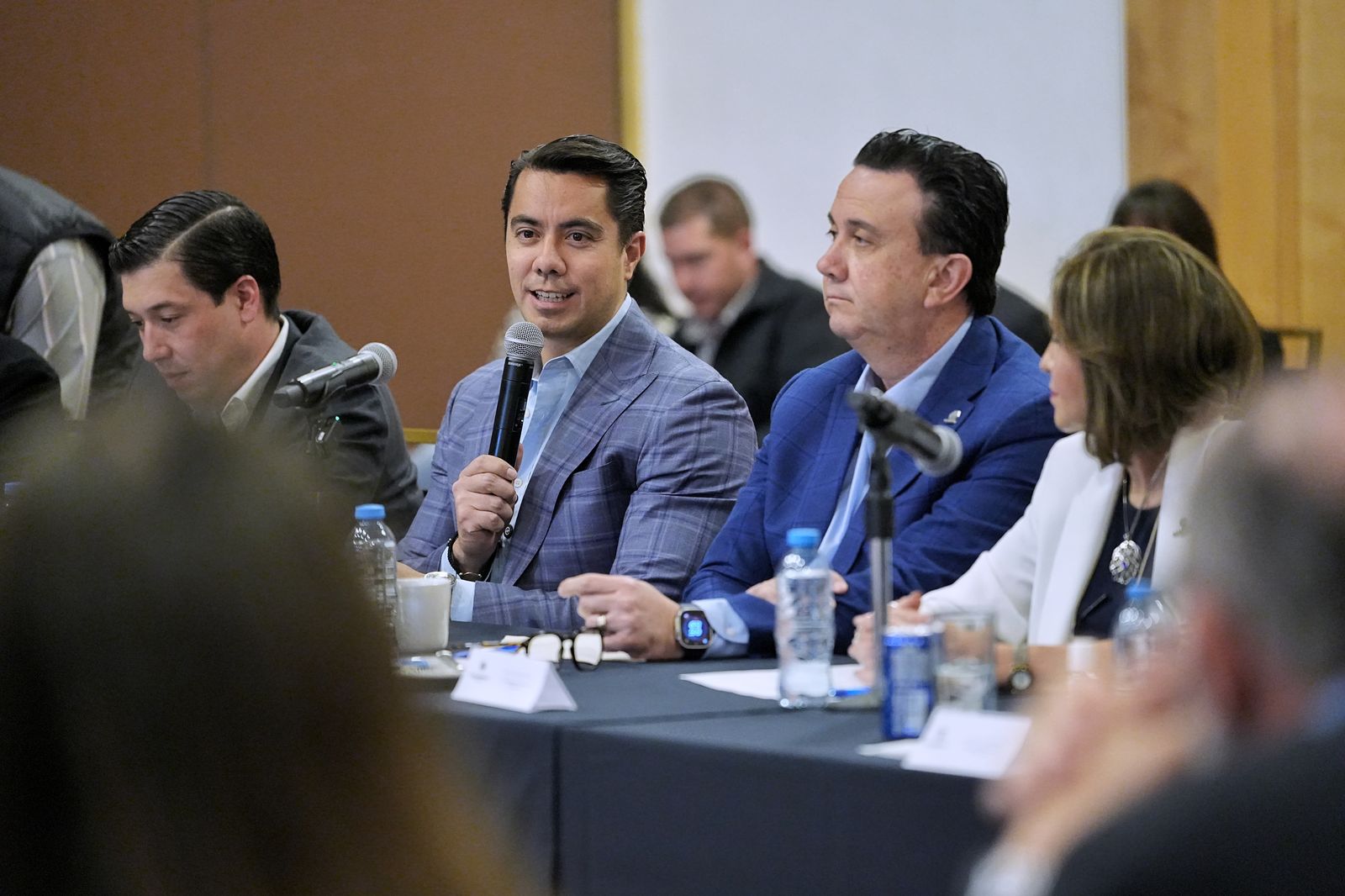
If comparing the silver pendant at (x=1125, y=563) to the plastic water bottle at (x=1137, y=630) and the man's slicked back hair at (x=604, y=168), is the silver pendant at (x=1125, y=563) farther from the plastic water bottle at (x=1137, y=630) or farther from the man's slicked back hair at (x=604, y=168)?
the man's slicked back hair at (x=604, y=168)

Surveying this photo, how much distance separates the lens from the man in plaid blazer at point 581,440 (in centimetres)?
288

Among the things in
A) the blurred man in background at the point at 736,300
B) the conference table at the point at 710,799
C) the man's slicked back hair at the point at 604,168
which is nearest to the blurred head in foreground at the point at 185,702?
the conference table at the point at 710,799

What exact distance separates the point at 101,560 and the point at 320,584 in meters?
0.07

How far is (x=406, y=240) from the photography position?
5.75m

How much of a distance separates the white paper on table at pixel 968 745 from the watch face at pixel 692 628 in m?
0.83

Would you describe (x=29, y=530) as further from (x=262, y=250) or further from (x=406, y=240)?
(x=406, y=240)

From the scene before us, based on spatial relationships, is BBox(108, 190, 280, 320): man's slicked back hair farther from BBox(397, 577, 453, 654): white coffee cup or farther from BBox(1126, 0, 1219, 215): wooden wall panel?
BBox(1126, 0, 1219, 215): wooden wall panel

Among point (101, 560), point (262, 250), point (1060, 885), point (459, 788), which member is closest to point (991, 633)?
point (1060, 885)

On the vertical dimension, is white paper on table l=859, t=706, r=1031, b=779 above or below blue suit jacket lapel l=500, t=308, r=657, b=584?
below

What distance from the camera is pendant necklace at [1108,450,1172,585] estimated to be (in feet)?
7.26

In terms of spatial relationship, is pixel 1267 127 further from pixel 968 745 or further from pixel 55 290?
pixel 968 745

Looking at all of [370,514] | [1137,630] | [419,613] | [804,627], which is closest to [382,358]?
[370,514]

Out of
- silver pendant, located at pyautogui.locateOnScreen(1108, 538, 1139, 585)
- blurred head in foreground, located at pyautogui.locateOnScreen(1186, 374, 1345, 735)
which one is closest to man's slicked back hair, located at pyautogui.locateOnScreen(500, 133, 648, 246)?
silver pendant, located at pyautogui.locateOnScreen(1108, 538, 1139, 585)

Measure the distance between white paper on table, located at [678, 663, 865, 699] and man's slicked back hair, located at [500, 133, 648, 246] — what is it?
123cm
